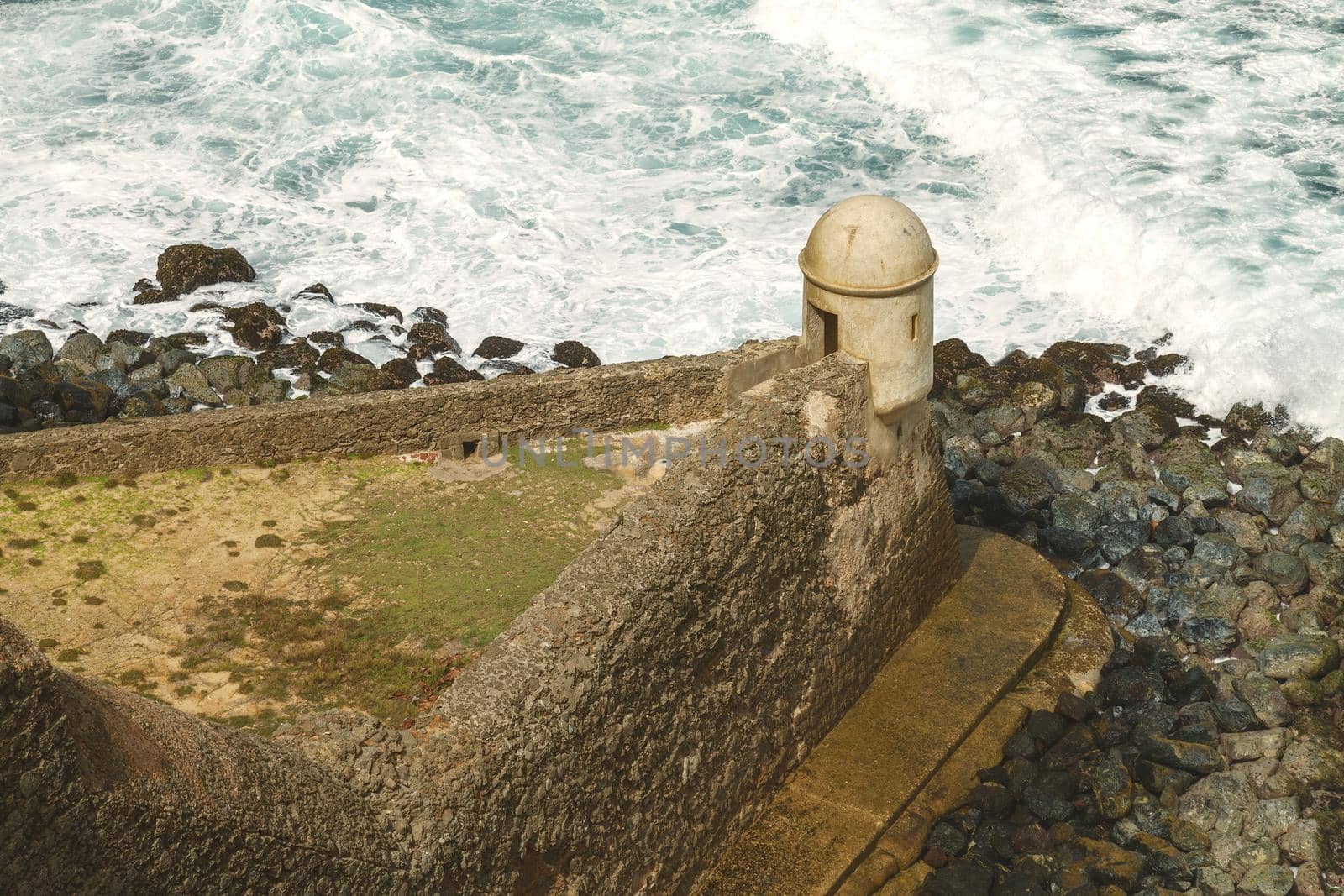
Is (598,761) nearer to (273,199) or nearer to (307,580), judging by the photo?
(307,580)

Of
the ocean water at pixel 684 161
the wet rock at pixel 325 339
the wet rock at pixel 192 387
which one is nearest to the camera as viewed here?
the wet rock at pixel 192 387

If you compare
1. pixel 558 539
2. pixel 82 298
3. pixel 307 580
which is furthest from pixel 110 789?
pixel 82 298

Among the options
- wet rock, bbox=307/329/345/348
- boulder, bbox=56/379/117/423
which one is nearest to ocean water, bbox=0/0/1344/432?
wet rock, bbox=307/329/345/348

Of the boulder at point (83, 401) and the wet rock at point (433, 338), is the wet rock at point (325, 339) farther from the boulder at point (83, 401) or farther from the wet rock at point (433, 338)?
the boulder at point (83, 401)

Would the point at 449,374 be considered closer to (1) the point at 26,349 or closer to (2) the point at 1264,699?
(1) the point at 26,349

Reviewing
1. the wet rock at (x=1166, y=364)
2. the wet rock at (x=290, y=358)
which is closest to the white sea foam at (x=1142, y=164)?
the wet rock at (x=1166, y=364)

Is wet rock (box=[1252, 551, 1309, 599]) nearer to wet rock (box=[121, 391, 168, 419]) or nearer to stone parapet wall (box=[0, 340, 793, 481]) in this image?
stone parapet wall (box=[0, 340, 793, 481])
